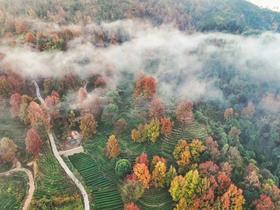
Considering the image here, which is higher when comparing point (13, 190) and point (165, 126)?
point (165, 126)

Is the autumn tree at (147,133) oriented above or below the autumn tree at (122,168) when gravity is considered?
above

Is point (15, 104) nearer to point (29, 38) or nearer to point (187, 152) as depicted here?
point (29, 38)

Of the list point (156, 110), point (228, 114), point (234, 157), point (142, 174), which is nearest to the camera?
point (142, 174)

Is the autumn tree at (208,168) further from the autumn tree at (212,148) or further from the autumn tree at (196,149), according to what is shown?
the autumn tree at (212,148)

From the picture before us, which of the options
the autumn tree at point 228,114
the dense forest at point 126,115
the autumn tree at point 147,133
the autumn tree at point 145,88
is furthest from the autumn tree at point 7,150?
the autumn tree at point 228,114

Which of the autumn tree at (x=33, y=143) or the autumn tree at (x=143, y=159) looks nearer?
the autumn tree at (x=143, y=159)

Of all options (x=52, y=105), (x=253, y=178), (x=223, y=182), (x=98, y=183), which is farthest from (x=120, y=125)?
(x=253, y=178)

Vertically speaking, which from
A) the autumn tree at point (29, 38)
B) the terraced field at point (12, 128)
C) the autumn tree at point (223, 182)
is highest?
the autumn tree at point (29, 38)

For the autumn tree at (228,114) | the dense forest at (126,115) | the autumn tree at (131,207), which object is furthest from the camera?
the autumn tree at (228,114)
